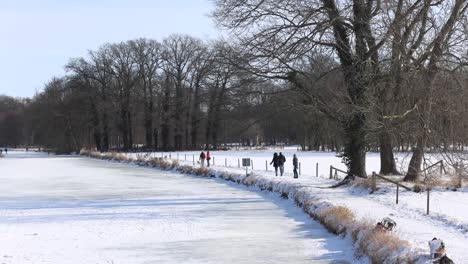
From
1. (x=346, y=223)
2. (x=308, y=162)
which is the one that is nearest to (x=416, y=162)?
(x=346, y=223)

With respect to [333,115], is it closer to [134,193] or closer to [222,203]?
[222,203]

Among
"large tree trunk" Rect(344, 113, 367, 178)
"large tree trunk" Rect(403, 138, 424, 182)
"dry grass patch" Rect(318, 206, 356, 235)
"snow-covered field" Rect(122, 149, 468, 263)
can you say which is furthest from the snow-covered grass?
"large tree trunk" Rect(344, 113, 367, 178)

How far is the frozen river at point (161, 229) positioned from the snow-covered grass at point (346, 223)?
34 cm

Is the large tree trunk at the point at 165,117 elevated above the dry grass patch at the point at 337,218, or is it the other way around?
the large tree trunk at the point at 165,117

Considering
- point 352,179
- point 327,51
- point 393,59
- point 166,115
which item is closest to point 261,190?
point 352,179

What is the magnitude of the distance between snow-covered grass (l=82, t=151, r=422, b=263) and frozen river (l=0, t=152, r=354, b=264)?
1.12 feet

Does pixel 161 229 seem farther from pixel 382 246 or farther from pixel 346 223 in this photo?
pixel 382 246

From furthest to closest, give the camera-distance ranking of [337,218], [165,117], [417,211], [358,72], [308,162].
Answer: [165,117] → [308,162] → [358,72] → [417,211] → [337,218]

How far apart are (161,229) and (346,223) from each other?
490cm

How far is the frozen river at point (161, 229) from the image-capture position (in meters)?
12.3

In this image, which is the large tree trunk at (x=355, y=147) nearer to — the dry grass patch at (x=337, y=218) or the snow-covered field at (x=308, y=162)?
the snow-covered field at (x=308, y=162)

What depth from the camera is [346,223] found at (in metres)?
14.2

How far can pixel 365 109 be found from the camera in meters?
17.3

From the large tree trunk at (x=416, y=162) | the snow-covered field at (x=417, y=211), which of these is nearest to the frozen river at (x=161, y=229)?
the snow-covered field at (x=417, y=211)
